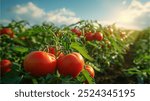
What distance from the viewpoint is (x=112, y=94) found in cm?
191

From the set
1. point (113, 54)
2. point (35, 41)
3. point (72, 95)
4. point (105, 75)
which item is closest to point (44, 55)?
point (72, 95)

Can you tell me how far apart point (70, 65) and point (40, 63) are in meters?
0.11

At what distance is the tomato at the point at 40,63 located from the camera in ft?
4.40

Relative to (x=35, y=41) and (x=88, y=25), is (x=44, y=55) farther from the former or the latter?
(x=35, y=41)

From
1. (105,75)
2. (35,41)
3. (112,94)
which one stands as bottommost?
(105,75)

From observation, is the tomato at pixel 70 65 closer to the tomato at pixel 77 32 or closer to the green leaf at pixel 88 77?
the green leaf at pixel 88 77

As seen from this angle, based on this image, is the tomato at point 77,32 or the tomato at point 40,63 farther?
the tomato at point 77,32

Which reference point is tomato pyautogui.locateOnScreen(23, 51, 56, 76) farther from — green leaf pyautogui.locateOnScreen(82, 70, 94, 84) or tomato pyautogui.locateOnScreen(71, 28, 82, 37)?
tomato pyautogui.locateOnScreen(71, 28, 82, 37)

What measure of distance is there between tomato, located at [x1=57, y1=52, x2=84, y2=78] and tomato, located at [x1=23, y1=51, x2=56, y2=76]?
0.03m

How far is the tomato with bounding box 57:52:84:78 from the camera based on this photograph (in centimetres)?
134

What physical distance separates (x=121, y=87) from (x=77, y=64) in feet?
2.17

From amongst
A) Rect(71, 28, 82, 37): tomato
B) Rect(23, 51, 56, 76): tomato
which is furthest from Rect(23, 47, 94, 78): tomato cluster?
Rect(71, 28, 82, 37): tomato

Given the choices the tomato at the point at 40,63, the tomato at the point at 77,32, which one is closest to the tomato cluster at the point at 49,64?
the tomato at the point at 40,63

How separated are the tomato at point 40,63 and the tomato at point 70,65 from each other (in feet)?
0.10
